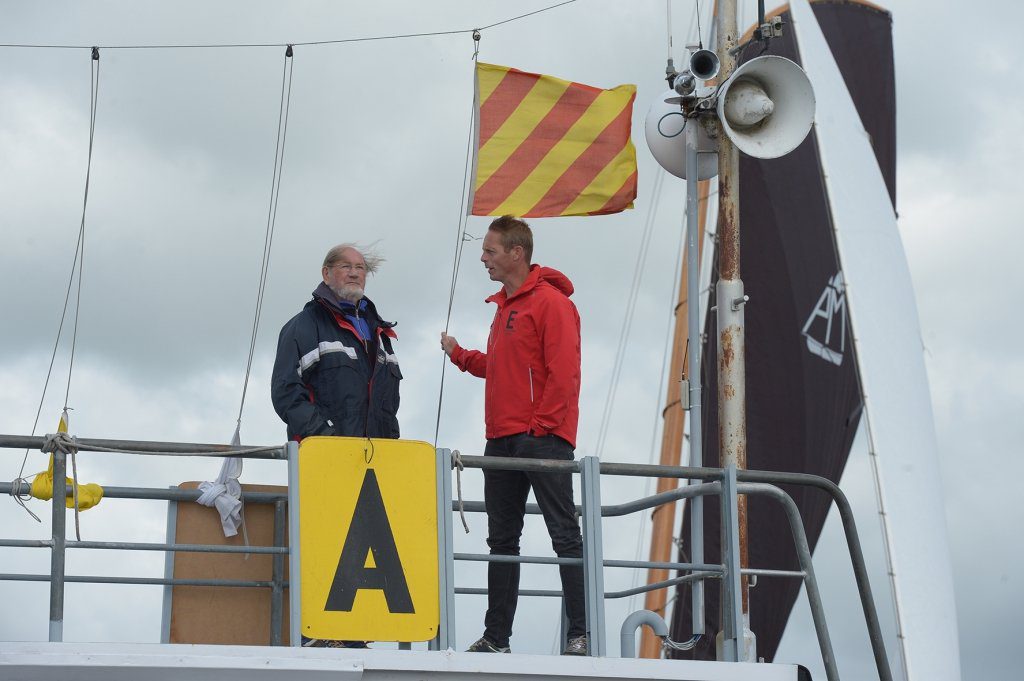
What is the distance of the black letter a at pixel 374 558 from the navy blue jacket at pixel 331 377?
524mm

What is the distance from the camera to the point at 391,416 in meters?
7.79

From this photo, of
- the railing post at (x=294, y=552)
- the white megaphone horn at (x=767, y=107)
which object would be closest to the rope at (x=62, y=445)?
the railing post at (x=294, y=552)

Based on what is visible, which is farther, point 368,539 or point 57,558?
point 368,539

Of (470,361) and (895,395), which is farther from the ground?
(895,395)

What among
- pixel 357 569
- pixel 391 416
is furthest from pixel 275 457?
pixel 391 416

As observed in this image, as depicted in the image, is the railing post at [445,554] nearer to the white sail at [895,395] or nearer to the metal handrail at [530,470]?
the metal handrail at [530,470]

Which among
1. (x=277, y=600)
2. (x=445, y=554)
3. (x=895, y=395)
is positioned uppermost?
(x=895, y=395)

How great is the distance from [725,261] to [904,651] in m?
9.79

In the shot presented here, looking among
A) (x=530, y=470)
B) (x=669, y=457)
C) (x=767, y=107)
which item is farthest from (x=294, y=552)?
(x=669, y=457)

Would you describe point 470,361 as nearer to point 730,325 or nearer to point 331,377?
point 331,377

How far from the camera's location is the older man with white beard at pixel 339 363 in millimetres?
7422

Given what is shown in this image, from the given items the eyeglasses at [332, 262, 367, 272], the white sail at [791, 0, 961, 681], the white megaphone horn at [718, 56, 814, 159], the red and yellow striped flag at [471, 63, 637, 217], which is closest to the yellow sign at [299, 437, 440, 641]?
the eyeglasses at [332, 262, 367, 272]

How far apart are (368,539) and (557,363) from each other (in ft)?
4.18

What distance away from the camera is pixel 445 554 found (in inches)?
272
